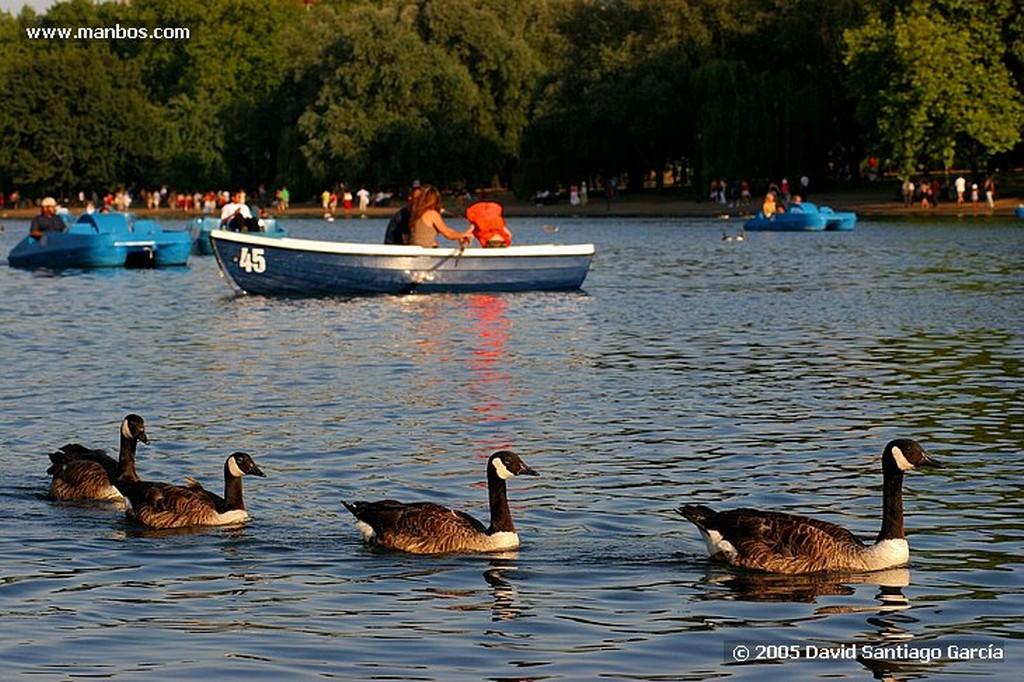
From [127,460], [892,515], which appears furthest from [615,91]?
[892,515]

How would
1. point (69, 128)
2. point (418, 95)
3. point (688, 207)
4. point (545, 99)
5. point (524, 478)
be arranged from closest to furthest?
point (524, 478) → point (688, 207) → point (545, 99) → point (418, 95) → point (69, 128)

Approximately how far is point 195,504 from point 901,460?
512 cm

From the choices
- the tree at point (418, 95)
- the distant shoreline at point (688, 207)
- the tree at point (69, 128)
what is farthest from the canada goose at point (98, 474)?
the tree at point (69, 128)

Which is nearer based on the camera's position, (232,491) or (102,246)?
(232,491)

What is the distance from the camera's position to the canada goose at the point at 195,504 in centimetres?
1468

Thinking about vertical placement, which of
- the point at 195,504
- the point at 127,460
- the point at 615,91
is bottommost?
the point at 195,504

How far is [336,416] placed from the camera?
21.6 m

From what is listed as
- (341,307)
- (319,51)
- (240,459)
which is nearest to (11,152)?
(319,51)

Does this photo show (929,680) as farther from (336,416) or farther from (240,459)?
(336,416)

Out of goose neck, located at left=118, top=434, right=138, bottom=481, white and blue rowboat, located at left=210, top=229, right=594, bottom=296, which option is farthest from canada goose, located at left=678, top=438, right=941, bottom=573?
white and blue rowboat, located at left=210, top=229, right=594, bottom=296

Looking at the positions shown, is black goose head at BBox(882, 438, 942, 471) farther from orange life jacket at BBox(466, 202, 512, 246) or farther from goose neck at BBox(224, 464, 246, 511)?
orange life jacket at BBox(466, 202, 512, 246)

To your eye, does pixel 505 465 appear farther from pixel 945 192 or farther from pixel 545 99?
pixel 545 99

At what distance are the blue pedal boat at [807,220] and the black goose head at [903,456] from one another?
59.0 m

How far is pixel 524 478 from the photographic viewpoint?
57.4 ft
